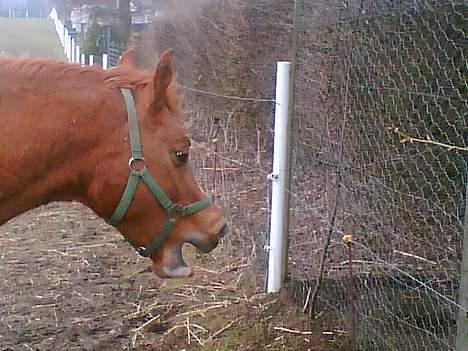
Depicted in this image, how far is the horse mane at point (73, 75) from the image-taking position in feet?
8.03

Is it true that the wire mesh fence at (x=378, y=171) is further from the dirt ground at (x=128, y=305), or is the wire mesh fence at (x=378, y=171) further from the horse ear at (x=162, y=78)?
the horse ear at (x=162, y=78)

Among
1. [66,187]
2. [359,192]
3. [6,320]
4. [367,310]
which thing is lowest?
[6,320]

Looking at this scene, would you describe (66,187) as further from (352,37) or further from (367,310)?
(352,37)

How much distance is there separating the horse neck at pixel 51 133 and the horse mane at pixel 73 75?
0.03 m

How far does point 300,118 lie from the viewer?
4.26 m

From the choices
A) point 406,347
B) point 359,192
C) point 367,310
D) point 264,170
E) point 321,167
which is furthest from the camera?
point 264,170

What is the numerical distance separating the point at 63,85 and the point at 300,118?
204cm

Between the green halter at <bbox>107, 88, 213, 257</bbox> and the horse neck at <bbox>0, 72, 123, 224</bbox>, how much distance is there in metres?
0.04

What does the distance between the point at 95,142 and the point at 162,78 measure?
296 mm

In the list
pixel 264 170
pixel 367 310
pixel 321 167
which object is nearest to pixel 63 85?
pixel 367 310

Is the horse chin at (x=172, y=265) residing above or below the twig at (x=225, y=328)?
above

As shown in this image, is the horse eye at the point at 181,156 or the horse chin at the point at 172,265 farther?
the horse chin at the point at 172,265

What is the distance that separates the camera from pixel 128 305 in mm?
4148

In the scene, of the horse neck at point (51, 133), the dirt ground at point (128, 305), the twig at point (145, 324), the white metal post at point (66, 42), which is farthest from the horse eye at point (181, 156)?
the white metal post at point (66, 42)
